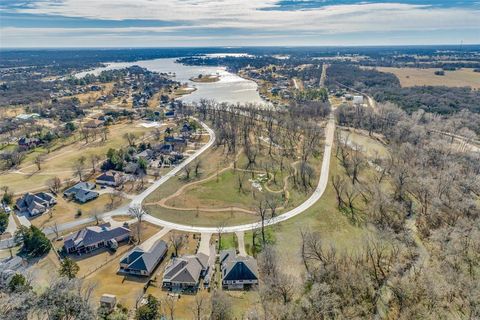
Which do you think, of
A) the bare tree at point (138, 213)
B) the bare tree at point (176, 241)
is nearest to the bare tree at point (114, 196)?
the bare tree at point (138, 213)

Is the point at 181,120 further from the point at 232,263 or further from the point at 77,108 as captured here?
the point at 232,263

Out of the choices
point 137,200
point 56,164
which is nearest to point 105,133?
point 56,164

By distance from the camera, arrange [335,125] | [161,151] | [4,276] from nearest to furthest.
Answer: [4,276] → [161,151] → [335,125]

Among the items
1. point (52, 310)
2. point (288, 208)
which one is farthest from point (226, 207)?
point (52, 310)

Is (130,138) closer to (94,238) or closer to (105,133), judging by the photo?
(105,133)

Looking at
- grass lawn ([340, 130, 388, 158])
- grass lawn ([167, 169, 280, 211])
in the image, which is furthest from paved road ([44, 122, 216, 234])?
grass lawn ([340, 130, 388, 158])

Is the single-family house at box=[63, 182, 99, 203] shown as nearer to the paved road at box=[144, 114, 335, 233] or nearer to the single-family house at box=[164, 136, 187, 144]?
the paved road at box=[144, 114, 335, 233]

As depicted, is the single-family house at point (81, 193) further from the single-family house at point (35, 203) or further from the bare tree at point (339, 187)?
the bare tree at point (339, 187)
